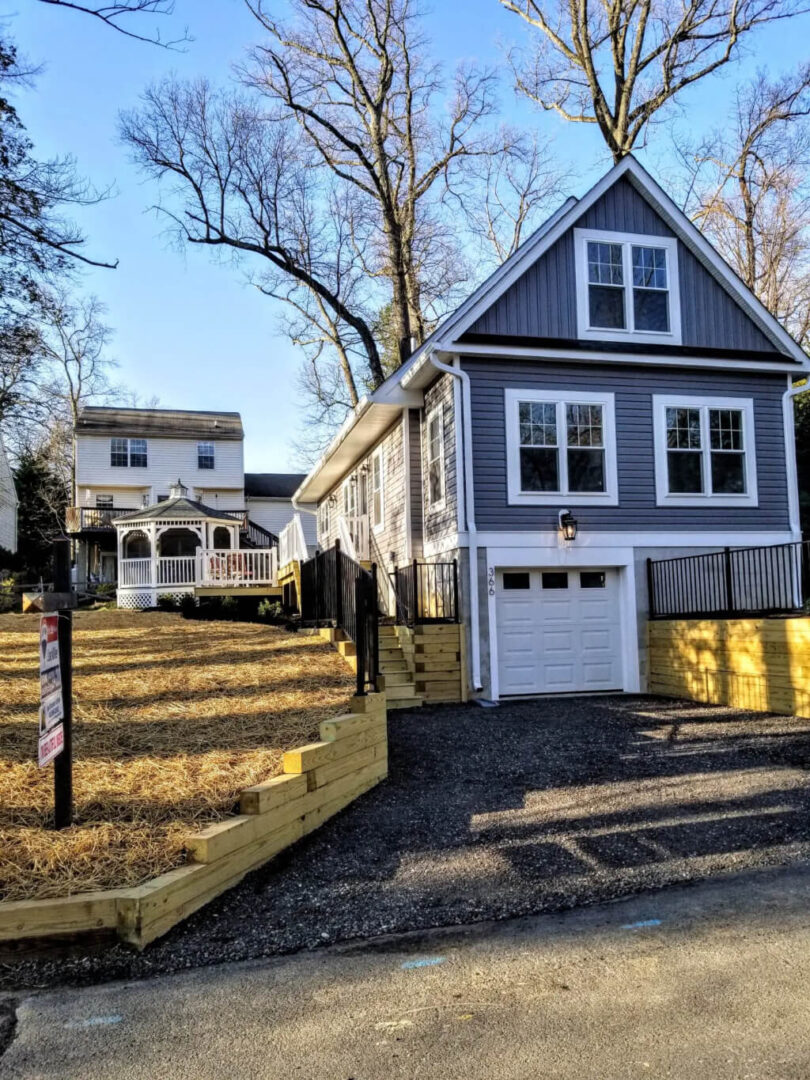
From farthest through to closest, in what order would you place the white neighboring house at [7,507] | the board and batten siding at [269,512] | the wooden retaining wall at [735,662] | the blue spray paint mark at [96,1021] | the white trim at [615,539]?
the board and batten siding at [269,512], the white neighboring house at [7,507], the white trim at [615,539], the wooden retaining wall at [735,662], the blue spray paint mark at [96,1021]

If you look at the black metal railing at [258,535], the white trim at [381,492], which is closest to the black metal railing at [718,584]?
the white trim at [381,492]

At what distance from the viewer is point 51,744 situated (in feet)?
13.2

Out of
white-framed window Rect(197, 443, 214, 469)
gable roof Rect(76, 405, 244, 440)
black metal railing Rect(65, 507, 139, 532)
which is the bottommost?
black metal railing Rect(65, 507, 139, 532)

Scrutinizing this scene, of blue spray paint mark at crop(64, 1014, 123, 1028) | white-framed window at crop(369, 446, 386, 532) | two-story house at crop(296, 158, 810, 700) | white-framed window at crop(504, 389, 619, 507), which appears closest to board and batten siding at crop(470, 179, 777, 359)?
two-story house at crop(296, 158, 810, 700)

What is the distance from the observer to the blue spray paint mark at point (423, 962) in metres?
3.20

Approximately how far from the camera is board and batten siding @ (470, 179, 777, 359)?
11352 millimetres

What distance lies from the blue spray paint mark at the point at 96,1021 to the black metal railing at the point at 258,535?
25.5 m

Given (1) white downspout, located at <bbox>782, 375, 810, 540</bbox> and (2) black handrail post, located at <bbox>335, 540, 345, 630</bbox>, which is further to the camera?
(1) white downspout, located at <bbox>782, 375, 810, 540</bbox>

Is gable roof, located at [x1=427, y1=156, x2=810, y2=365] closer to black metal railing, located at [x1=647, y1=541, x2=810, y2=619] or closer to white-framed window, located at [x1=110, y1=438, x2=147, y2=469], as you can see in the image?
black metal railing, located at [x1=647, y1=541, x2=810, y2=619]

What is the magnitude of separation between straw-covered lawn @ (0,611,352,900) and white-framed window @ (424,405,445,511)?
3657 mm

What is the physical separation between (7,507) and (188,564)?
1896 centimetres

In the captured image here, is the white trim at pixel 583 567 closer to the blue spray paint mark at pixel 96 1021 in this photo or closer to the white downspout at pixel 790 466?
the white downspout at pixel 790 466

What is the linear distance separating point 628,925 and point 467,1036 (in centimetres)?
120

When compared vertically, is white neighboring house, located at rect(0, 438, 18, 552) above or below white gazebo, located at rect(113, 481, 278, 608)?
above
